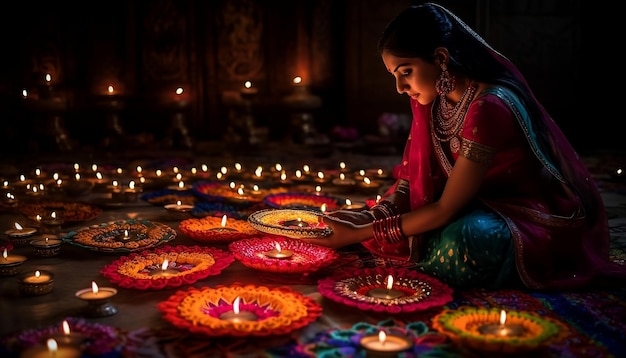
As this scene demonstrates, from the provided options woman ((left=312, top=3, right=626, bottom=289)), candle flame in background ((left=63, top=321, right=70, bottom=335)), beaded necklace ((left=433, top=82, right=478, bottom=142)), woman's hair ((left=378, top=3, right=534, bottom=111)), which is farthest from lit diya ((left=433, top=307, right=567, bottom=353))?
candle flame in background ((left=63, top=321, right=70, bottom=335))

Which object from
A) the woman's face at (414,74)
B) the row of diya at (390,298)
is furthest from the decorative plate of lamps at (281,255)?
the woman's face at (414,74)

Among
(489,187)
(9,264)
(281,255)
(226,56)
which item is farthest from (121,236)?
(226,56)

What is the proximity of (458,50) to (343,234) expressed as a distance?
2.94ft

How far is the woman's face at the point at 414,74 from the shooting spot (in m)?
2.83

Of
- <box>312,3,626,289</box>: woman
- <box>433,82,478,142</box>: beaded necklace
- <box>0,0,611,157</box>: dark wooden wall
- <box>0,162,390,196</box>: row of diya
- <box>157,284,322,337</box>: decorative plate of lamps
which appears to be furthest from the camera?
<box>0,0,611,157</box>: dark wooden wall

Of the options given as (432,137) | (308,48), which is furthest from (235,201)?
(308,48)

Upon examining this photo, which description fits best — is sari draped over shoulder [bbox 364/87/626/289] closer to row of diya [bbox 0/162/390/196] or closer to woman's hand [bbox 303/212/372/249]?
woman's hand [bbox 303/212/372/249]

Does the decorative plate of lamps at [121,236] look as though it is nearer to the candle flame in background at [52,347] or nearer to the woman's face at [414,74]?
the candle flame in background at [52,347]

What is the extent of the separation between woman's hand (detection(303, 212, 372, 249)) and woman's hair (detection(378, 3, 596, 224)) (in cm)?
74

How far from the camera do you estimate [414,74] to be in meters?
2.85

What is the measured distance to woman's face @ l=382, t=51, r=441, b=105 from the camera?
9.27 feet

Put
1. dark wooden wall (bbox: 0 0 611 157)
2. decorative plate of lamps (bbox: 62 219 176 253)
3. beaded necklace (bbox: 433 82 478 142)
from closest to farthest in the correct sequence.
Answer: beaded necklace (bbox: 433 82 478 142)
decorative plate of lamps (bbox: 62 219 176 253)
dark wooden wall (bbox: 0 0 611 157)

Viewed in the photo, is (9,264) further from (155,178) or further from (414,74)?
(155,178)

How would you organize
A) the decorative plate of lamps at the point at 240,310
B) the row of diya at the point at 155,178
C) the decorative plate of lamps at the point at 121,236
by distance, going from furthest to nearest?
the row of diya at the point at 155,178, the decorative plate of lamps at the point at 121,236, the decorative plate of lamps at the point at 240,310
